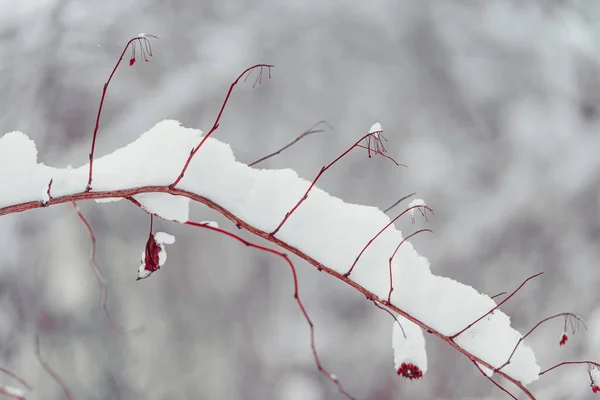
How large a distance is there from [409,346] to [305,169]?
56cm

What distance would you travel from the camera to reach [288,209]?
1.20 feet

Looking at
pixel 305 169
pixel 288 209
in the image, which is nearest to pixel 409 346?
pixel 288 209

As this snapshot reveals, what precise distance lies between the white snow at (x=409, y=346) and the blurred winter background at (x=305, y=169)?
48 cm

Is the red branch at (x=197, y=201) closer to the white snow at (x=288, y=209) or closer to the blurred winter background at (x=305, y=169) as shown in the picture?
the white snow at (x=288, y=209)

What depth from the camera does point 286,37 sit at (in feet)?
3.12

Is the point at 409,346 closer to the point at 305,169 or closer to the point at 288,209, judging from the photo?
the point at 288,209

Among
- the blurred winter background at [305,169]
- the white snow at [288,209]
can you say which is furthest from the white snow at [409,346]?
the blurred winter background at [305,169]

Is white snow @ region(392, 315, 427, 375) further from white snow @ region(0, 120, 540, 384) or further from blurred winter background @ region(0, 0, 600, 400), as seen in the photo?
blurred winter background @ region(0, 0, 600, 400)

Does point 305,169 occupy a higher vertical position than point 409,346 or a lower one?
higher

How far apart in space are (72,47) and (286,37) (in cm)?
41

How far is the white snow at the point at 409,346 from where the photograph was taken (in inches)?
15.3

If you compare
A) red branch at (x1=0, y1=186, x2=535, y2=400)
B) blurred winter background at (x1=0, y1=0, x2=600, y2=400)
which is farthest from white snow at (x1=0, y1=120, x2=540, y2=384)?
blurred winter background at (x1=0, y1=0, x2=600, y2=400)

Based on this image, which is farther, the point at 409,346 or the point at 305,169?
the point at 305,169

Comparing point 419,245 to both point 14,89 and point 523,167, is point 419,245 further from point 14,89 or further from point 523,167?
point 14,89
